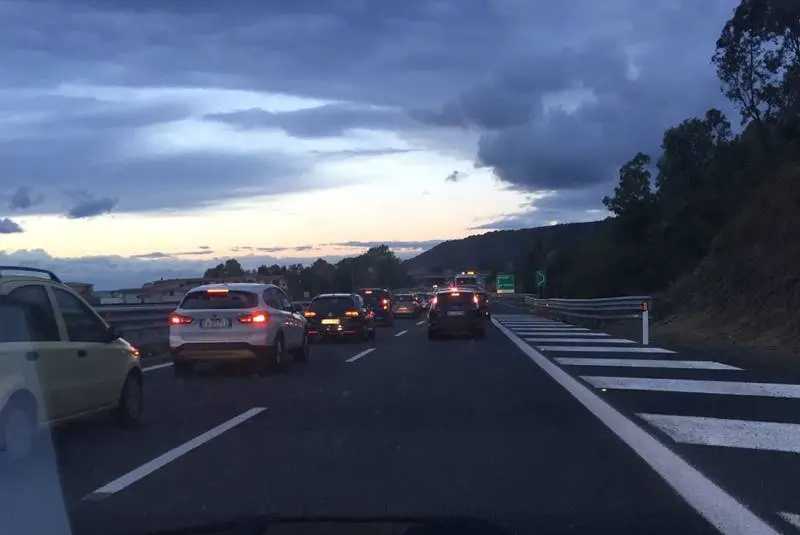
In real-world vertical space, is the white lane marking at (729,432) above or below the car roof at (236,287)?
below

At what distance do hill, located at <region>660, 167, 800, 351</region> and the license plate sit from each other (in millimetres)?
11240

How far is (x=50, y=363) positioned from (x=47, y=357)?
75 millimetres

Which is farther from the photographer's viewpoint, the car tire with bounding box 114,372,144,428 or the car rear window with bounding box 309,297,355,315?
the car rear window with bounding box 309,297,355,315

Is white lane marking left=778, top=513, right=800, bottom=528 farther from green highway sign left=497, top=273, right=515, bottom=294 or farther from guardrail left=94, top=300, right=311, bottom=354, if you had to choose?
green highway sign left=497, top=273, right=515, bottom=294

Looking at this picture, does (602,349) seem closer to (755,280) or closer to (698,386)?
(755,280)

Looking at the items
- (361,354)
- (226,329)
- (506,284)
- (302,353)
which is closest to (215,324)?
(226,329)

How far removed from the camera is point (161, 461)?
30.0ft

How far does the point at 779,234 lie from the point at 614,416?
54.7 ft

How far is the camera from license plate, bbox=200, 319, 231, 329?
17.5 meters

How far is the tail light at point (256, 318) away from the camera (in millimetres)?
17609

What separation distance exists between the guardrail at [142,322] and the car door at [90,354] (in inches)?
413

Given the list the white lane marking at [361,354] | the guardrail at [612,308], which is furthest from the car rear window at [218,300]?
the guardrail at [612,308]

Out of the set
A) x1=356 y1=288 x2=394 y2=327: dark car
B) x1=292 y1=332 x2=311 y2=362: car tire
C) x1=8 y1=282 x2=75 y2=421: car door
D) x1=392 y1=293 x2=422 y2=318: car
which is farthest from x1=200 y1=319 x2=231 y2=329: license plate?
x1=392 y1=293 x2=422 y2=318: car

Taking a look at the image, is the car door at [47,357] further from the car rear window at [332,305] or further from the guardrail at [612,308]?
the car rear window at [332,305]
